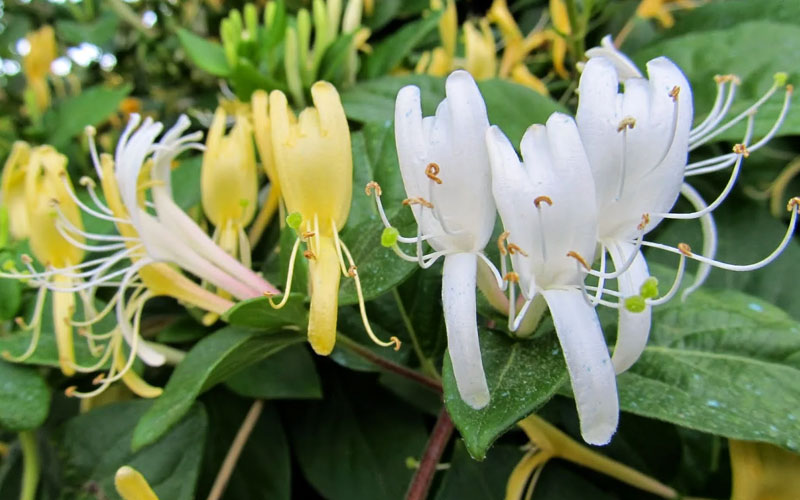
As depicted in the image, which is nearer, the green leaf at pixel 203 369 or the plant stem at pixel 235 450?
the green leaf at pixel 203 369

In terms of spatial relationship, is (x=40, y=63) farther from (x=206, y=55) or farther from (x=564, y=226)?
(x=564, y=226)

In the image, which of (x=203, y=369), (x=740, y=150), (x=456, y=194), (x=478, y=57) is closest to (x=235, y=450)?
(x=203, y=369)

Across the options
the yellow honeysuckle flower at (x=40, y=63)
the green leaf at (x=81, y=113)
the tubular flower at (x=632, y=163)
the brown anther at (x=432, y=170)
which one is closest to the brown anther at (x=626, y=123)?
the tubular flower at (x=632, y=163)

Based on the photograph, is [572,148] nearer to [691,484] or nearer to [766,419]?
[766,419]

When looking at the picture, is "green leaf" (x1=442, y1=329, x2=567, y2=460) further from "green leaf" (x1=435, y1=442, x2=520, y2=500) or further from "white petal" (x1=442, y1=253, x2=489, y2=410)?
"green leaf" (x1=435, y1=442, x2=520, y2=500)

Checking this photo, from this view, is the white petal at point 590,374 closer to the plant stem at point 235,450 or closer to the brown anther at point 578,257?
the brown anther at point 578,257

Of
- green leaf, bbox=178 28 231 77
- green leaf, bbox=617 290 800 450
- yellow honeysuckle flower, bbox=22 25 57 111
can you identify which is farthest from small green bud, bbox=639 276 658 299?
yellow honeysuckle flower, bbox=22 25 57 111

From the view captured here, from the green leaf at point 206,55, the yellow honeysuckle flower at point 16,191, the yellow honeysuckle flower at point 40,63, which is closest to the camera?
the yellow honeysuckle flower at point 16,191
